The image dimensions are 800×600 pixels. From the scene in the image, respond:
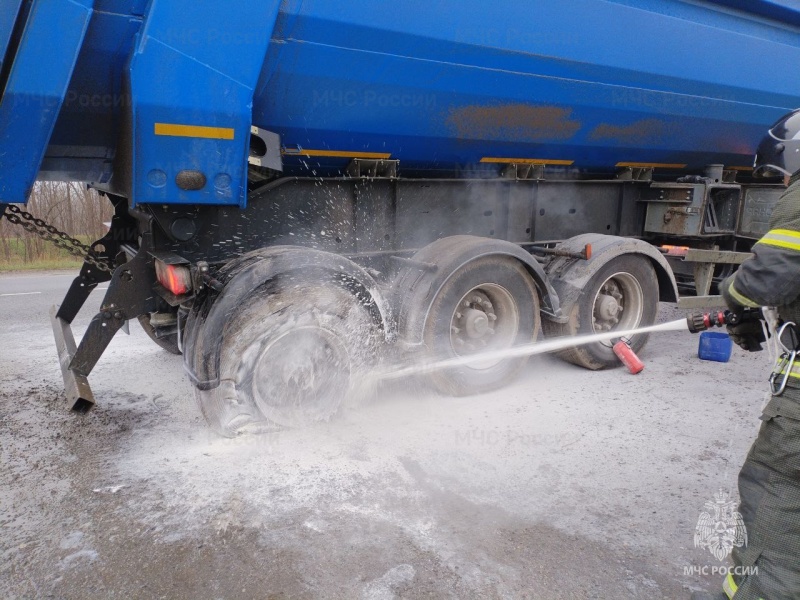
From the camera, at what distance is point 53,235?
392 centimetres

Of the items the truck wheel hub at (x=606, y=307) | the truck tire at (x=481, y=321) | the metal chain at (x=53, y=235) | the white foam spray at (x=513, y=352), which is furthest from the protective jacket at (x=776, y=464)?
the metal chain at (x=53, y=235)

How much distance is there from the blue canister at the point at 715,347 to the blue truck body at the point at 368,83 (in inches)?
68.3

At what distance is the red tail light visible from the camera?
127 inches

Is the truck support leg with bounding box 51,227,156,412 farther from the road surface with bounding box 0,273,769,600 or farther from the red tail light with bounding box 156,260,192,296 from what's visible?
the road surface with bounding box 0,273,769,600

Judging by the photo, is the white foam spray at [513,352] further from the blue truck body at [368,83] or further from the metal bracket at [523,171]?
the blue truck body at [368,83]

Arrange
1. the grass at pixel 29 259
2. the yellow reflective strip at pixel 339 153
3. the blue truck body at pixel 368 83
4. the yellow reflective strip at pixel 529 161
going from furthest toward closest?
the grass at pixel 29 259, the yellow reflective strip at pixel 529 161, the yellow reflective strip at pixel 339 153, the blue truck body at pixel 368 83

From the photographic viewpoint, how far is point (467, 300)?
4430 mm

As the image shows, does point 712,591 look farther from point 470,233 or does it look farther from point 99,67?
point 99,67

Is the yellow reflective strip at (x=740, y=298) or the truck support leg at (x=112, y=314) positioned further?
the truck support leg at (x=112, y=314)

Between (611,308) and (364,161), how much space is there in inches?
100

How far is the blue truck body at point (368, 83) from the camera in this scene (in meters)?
2.80

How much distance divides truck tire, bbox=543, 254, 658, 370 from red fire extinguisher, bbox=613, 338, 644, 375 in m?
0.09

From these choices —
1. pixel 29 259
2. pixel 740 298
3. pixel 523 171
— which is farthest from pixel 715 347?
pixel 29 259

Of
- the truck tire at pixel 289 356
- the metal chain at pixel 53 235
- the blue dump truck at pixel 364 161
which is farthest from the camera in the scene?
the metal chain at pixel 53 235
